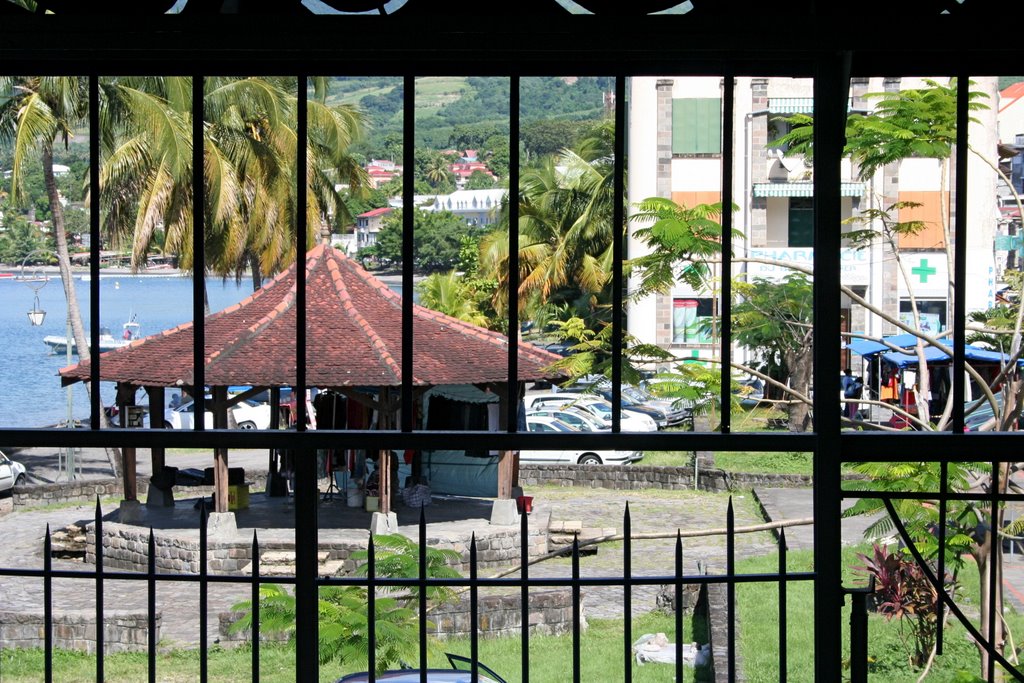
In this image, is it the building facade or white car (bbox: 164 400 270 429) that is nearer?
the building facade

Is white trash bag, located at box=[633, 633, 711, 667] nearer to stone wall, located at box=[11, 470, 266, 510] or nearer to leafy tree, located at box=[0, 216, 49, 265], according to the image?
stone wall, located at box=[11, 470, 266, 510]

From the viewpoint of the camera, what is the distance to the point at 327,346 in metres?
15.7

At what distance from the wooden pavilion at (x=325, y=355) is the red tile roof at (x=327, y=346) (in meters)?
0.02

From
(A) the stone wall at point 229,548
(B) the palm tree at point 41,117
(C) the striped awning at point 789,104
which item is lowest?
(A) the stone wall at point 229,548

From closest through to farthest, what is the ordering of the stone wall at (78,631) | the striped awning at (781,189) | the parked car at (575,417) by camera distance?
the stone wall at (78,631) < the parked car at (575,417) < the striped awning at (781,189)

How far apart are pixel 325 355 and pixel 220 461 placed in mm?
2107

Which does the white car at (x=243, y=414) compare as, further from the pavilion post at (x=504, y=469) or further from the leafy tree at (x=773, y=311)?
the leafy tree at (x=773, y=311)

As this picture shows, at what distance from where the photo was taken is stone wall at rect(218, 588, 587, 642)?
10.0 m

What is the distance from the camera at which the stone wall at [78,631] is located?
384 inches

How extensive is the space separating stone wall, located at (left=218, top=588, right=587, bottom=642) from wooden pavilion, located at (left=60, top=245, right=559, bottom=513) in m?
4.36

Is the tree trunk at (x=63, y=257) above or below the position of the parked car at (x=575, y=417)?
above

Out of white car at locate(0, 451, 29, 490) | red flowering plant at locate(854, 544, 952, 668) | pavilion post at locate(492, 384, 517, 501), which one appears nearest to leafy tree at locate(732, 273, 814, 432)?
red flowering plant at locate(854, 544, 952, 668)
